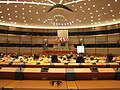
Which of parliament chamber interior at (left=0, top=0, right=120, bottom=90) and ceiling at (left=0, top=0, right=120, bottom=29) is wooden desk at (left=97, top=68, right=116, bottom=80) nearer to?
parliament chamber interior at (left=0, top=0, right=120, bottom=90)

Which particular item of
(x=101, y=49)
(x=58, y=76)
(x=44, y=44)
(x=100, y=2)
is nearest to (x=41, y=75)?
(x=58, y=76)

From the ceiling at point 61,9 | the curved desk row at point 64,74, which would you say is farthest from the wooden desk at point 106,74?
the ceiling at point 61,9

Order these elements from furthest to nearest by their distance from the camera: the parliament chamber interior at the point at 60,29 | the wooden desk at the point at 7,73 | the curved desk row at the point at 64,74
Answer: the parliament chamber interior at the point at 60,29
the wooden desk at the point at 7,73
the curved desk row at the point at 64,74

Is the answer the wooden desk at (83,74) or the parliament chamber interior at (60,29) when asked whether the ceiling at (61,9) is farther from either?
the wooden desk at (83,74)

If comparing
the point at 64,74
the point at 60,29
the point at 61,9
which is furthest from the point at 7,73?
the point at 60,29

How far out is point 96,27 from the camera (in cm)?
3738

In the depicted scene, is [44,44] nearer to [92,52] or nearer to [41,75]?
[92,52]

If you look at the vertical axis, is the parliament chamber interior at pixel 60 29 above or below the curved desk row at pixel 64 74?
above

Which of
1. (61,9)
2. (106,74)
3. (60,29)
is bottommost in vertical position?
(106,74)

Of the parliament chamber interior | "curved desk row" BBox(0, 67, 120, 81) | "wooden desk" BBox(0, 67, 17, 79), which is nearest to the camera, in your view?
"curved desk row" BBox(0, 67, 120, 81)

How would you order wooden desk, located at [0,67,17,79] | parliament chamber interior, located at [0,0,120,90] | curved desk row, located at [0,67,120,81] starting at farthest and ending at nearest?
parliament chamber interior, located at [0,0,120,90] → wooden desk, located at [0,67,17,79] → curved desk row, located at [0,67,120,81]

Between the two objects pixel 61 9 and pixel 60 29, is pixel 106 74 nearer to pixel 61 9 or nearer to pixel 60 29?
pixel 61 9

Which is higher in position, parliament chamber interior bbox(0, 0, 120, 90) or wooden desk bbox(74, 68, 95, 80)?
parliament chamber interior bbox(0, 0, 120, 90)

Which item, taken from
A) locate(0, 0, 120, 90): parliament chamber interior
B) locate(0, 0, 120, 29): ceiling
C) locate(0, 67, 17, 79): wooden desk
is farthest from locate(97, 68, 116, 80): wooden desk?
locate(0, 0, 120, 29): ceiling
